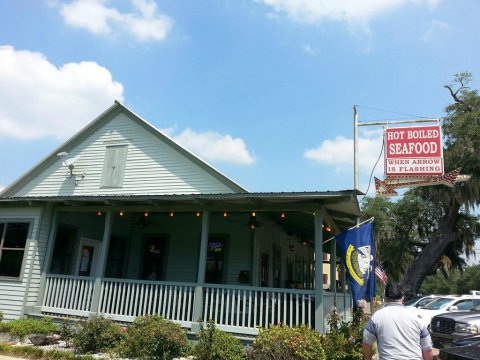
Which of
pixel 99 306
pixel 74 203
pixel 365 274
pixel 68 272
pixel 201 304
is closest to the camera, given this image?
pixel 365 274

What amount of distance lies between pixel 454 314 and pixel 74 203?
37.8ft

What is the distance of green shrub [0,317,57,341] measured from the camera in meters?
10.0

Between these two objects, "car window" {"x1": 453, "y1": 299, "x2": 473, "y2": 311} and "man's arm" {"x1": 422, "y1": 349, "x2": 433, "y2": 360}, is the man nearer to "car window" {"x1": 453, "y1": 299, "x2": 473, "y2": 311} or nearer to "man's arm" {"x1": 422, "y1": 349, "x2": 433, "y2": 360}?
"man's arm" {"x1": 422, "y1": 349, "x2": 433, "y2": 360}

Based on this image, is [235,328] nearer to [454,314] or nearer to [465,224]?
[454,314]

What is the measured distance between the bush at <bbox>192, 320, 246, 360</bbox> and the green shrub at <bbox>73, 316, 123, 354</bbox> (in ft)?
7.18

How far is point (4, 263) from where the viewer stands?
482 inches

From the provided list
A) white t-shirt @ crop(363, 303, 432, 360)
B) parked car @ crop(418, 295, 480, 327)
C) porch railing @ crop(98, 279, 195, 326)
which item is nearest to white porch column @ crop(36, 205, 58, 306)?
porch railing @ crop(98, 279, 195, 326)

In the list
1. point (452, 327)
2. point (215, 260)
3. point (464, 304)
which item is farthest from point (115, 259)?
point (464, 304)

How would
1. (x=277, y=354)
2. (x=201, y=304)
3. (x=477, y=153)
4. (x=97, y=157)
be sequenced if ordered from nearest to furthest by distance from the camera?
(x=277, y=354) → (x=201, y=304) → (x=97, y=157) → (x=477, y=153)

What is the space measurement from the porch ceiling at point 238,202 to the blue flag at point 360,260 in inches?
29.8

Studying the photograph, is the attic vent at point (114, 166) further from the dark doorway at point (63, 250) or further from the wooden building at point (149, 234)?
the dark doorway at point (63, 250)

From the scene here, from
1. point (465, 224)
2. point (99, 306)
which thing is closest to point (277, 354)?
point (99, 306)

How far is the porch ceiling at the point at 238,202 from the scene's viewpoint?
30.0 feet

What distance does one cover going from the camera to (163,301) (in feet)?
34.5
